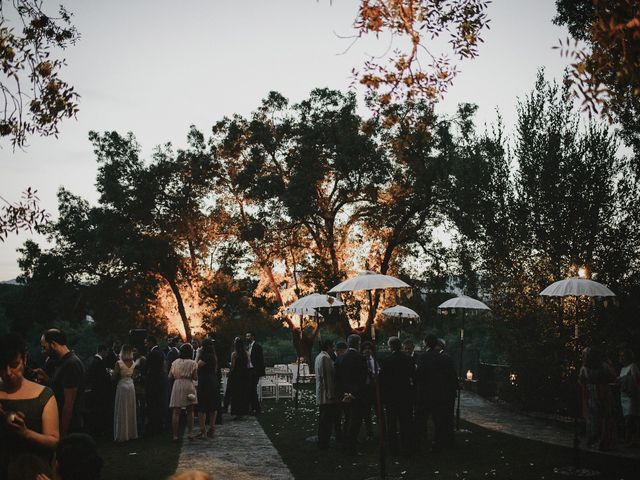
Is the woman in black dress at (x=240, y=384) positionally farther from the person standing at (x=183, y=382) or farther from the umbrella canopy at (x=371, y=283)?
the umbrella canopy at (x=371, y=283)

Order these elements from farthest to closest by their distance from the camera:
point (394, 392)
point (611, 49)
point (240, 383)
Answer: point (240, 383) → point (394, 392) → point (611, 49)

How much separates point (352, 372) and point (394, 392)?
2.71ft

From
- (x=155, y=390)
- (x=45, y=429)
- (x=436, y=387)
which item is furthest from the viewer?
(x=155, y=390)

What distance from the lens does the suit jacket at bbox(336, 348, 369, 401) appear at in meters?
10.6

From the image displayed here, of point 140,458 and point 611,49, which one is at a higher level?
point 611,49

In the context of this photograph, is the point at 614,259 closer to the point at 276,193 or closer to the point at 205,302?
the point at 276,193

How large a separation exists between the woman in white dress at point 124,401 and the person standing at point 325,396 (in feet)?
13.2

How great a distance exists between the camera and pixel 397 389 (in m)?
10.5

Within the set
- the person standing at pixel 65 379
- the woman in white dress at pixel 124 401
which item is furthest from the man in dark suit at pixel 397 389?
the person standing at pixel 65 379

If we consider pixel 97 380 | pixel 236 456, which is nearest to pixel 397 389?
pixel 236 456

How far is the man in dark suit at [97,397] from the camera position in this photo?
494 inches

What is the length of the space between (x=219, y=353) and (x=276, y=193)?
12.0 meters

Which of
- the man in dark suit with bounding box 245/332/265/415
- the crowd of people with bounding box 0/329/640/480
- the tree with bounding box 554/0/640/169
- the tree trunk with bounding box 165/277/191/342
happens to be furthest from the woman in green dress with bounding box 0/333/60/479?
the tree trunk with bounding box 165/277/191/342

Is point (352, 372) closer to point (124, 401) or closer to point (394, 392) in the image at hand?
point (394, 392)
